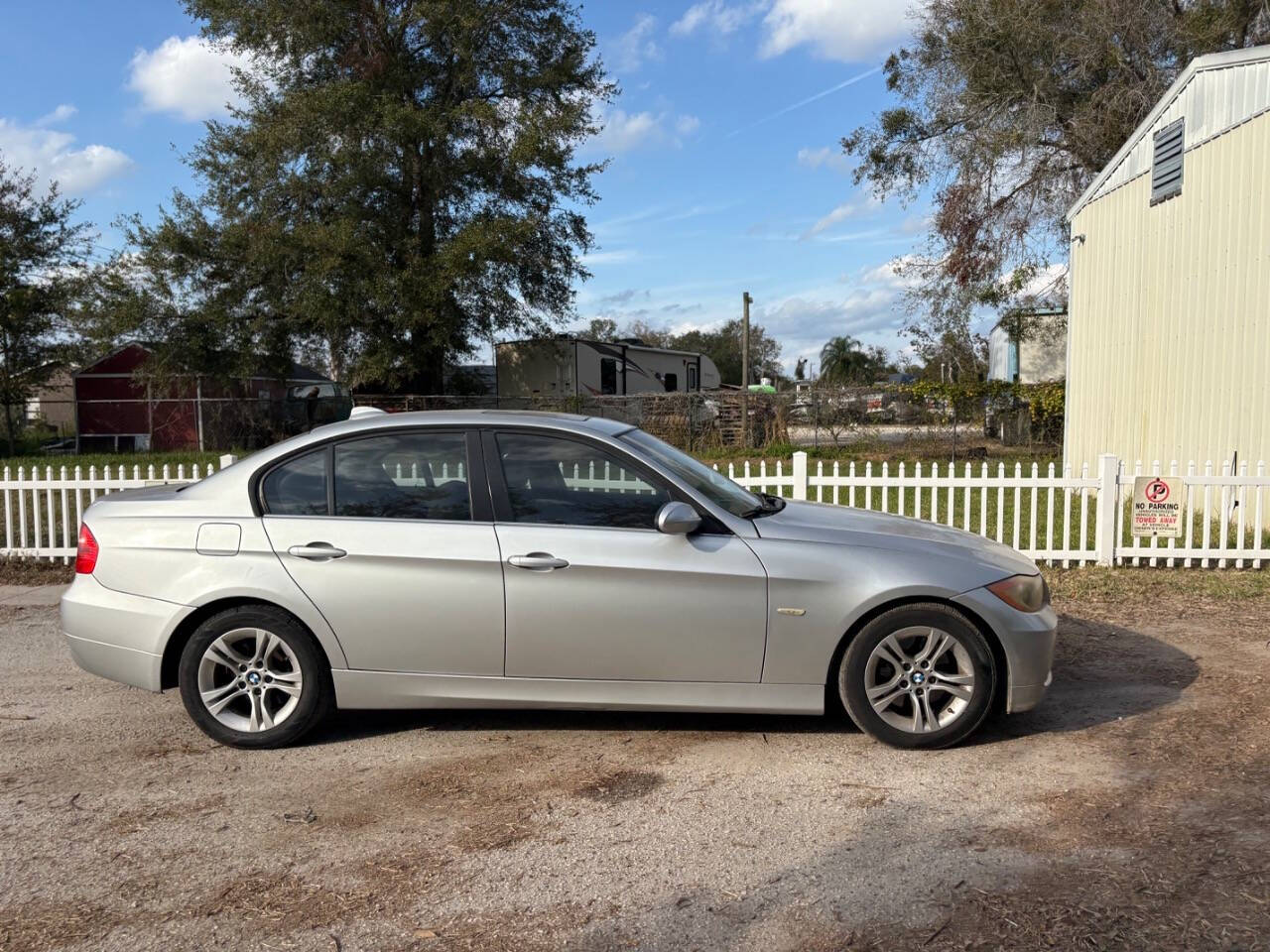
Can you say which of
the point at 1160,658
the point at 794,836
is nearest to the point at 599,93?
the point at 1160,658

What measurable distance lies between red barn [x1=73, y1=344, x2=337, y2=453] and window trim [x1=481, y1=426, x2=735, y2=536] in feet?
89.0

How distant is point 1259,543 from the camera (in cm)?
908

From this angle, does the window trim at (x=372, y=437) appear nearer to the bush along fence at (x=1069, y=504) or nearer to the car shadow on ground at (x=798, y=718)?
the car shadow on ground at (x=798, y=718)

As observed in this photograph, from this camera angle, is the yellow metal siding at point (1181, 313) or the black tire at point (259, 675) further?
the yellow metal siding at point (1181, 313)

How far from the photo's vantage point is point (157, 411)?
98.9ft

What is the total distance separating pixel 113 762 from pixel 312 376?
35566 millimetres

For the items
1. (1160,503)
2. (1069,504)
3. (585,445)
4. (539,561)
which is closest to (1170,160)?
(1160,503)

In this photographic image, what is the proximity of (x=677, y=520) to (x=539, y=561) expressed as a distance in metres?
0.66

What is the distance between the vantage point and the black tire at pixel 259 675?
4.77 meters

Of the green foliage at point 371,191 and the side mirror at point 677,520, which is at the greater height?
the green foliage at point 371,191

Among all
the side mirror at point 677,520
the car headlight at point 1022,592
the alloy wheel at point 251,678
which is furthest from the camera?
the alloy wheel at point 251,678

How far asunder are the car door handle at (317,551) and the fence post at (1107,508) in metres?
6.83

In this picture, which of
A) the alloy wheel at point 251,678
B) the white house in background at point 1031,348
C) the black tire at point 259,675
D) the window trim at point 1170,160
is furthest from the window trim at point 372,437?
the white house in background at point 1031,348

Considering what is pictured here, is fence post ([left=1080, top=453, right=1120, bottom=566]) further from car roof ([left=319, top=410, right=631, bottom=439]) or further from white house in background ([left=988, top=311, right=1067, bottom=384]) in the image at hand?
white house in background ([left=988, top=311, right=1067, bottom=384])
